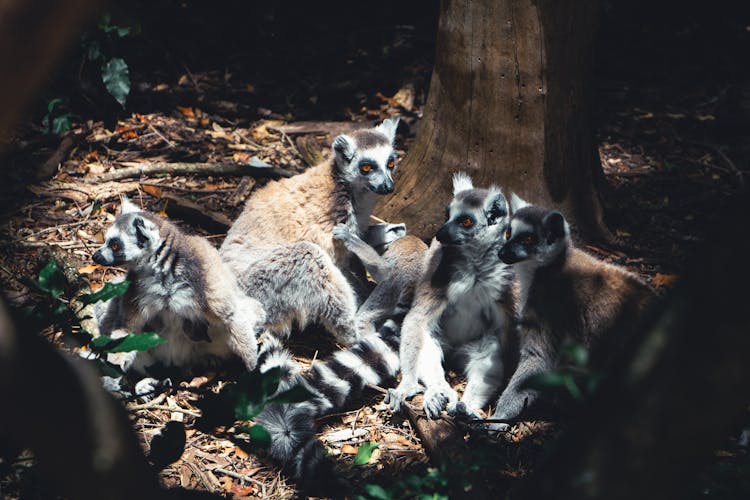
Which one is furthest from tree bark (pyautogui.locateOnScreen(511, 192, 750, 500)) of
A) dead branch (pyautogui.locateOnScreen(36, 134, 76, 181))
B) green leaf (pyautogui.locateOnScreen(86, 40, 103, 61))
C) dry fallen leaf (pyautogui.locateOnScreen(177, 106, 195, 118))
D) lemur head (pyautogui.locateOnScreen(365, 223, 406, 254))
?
dry fallen leaf (pyautogui.locateOnScreen(177, 106, 195, 118))

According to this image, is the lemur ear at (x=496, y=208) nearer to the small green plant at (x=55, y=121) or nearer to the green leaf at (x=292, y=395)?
the green leaf at (x=292, y=395)

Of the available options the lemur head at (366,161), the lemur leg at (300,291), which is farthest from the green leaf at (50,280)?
the lemur head at (366,161)

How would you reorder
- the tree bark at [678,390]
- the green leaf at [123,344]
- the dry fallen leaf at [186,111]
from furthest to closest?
the dry fallen leaf at [186,111] → the green leaf at [123,344] → the tree bark at [678,390]

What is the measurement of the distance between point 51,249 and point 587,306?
3.50m

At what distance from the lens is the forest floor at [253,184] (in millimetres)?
3455

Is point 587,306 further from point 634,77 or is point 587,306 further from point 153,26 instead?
point 153,26

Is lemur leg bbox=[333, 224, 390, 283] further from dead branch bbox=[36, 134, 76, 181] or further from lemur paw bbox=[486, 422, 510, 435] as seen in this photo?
dead branch bbox=[36, 134, 76, 181]

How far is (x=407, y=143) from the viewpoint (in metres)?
6.53

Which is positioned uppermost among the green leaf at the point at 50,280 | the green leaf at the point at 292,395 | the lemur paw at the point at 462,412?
the green leaf at the point at 50,280

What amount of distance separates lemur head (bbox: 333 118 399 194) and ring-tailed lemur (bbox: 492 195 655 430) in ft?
3.91

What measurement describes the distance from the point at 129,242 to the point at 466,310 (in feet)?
6.30

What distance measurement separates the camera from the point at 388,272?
15.1 feet

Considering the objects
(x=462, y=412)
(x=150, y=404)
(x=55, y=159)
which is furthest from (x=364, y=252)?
(x=55, y=159)

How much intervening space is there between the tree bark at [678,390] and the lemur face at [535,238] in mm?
2288
